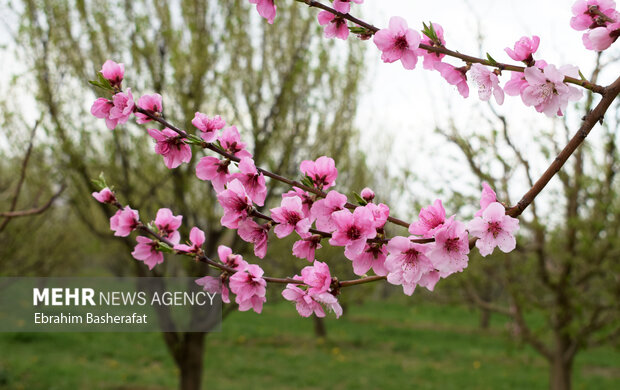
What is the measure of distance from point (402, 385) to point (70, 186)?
7.26 meters

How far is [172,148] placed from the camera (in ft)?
4.62

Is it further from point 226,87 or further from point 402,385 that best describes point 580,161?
point 402,385

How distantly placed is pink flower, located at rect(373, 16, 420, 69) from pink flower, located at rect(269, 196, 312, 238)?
0.40 meters

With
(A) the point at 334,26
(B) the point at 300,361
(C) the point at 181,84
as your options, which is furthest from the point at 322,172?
(B) the point at 300,361

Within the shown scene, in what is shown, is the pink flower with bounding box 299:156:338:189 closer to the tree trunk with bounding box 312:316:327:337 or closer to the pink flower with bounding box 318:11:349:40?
the pink flower with bounding box 318:11:349:40

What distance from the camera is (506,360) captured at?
1347 centimetres

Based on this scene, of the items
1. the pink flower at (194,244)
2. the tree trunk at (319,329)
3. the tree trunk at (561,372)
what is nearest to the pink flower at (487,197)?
the pink flower at (194,244)

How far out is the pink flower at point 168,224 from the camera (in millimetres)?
A: 1610

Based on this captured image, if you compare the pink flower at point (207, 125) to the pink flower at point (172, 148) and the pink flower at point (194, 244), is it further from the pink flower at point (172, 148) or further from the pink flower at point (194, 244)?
the pink flower at point (194, 244)

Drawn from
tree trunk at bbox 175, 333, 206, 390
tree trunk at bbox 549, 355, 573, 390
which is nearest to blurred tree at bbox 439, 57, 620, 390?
tree trunk at bbox 549, 355, 573, 390

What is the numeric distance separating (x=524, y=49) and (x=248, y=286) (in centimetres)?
86

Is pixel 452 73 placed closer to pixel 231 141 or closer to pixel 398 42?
pixel 398 42

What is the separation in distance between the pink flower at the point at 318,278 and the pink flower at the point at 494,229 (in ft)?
1.13

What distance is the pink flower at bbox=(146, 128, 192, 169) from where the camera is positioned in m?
1.39
